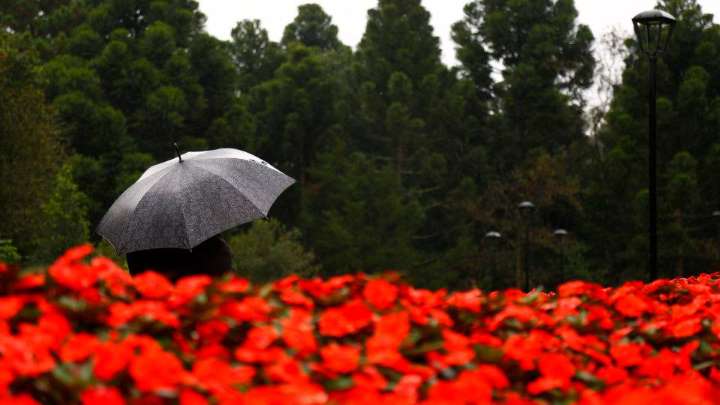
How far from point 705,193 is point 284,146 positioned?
15.4 meters

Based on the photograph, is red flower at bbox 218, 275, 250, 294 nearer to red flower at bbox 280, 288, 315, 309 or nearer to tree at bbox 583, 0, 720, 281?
red flower at bbox 280, 288, 315, 309

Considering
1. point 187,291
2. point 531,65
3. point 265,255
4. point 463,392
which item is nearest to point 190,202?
point 187,291

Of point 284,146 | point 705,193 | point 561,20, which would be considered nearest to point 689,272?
point 705,193

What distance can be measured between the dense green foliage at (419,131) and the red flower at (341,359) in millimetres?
28695

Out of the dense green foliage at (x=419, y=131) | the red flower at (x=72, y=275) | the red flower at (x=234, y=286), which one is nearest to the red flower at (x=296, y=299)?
the red flower at (x=234, y=286)

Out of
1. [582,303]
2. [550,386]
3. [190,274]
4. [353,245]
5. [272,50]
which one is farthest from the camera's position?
[272,50]

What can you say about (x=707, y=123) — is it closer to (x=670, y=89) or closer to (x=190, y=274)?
(x=670, y=89)

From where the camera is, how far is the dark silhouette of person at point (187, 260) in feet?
17.6

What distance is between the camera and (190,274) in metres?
5.35

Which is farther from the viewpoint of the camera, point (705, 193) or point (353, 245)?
point (353, 245)

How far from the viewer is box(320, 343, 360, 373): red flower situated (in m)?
2.37

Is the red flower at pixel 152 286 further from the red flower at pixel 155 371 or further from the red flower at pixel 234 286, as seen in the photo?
the red flower at pixel 155 371

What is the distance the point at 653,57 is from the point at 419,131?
96.4ft

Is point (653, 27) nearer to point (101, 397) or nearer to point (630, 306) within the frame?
point (630, 306)
